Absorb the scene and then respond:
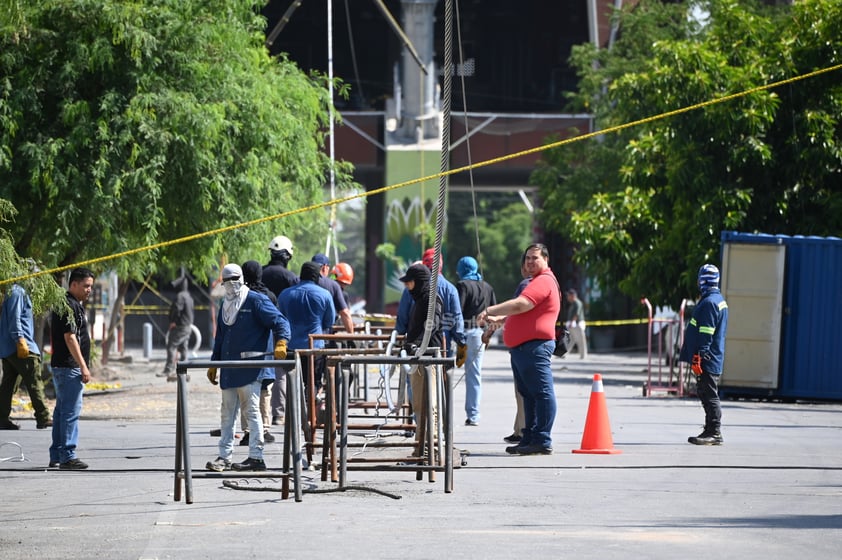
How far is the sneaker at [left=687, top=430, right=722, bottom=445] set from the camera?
14.8m

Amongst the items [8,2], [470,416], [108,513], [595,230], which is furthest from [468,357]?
[595,230]

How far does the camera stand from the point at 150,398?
22.1 m

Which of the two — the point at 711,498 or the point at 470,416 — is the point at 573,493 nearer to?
the point at 711,498

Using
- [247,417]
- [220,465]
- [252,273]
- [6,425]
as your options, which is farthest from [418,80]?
[220,465]

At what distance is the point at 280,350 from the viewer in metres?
→ 11.9

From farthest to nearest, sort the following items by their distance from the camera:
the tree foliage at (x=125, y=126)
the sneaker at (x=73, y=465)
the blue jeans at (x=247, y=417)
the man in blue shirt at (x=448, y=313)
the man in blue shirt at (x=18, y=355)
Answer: the tree foliage at (x=125, y=126) < the man in blue shirt at (x=18, y=355) < the man in blue shirt at (x=448, y=313) < the sneaker at (x=73, y=465) < the blue jeans at (x=247, y=417)

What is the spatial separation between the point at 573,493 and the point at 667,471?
5.70 feet

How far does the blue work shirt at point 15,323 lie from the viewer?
637 inches

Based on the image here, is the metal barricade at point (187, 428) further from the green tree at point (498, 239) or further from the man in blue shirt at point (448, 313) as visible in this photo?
the green tree at point (498, 239)

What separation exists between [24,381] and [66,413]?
14.6 ft

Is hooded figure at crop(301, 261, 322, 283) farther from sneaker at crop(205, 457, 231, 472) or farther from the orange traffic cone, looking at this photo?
sneaker at crop(205, 457, 231, 472)

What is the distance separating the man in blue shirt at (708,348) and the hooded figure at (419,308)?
307 centimetres

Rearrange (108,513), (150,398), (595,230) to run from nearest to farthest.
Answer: (108,513)
(150,398)
(595,230)

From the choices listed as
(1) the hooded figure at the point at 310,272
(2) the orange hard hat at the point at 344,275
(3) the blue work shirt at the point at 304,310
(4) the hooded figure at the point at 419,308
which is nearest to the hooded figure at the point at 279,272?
(1) the hooded figure at the point at 310,272
